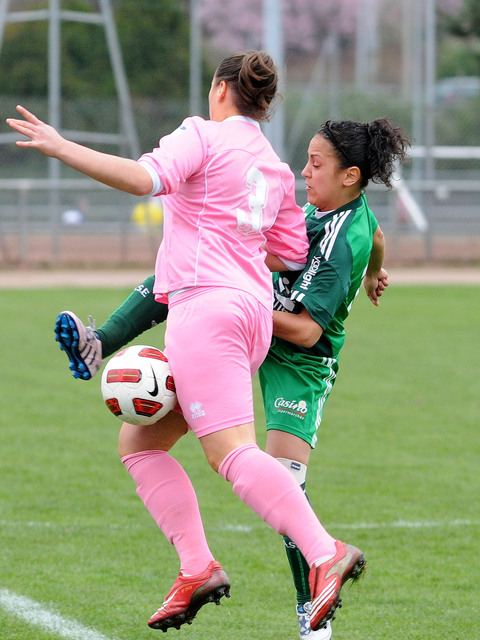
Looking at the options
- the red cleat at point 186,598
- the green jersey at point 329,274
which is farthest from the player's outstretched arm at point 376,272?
the red cleat at point 186,598

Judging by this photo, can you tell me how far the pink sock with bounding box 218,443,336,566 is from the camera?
3.30 metres

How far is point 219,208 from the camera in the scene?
11.2 ft

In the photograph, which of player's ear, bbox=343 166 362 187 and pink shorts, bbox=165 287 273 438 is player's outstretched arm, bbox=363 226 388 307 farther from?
pink shorts, bbox=165 287 273 438

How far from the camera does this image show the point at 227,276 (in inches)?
134

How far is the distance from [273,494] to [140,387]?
529mm

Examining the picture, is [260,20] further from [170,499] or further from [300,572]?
[170,499]

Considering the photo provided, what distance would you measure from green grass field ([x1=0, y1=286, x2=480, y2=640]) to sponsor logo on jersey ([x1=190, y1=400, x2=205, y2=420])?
1023 millimetres

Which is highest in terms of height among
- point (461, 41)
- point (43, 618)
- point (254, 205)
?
point (254, 205)

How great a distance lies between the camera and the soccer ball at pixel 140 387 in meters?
3.43

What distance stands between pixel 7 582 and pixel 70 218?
49.2ft

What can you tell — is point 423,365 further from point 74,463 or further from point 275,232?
point 275,232

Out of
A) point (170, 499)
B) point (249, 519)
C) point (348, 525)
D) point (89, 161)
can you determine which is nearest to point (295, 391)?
point (170, 499)

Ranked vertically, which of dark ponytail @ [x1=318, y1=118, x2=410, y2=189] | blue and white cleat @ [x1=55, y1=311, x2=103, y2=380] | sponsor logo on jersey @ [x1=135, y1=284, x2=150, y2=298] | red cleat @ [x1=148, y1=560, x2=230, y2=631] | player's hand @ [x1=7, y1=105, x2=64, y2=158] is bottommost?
red cleat @ [x1=148, y1=560, x2=230, y2=631]

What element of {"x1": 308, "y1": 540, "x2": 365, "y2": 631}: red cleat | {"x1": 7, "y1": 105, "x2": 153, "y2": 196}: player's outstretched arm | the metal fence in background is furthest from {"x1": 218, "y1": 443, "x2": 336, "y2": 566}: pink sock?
the metal fence in background
